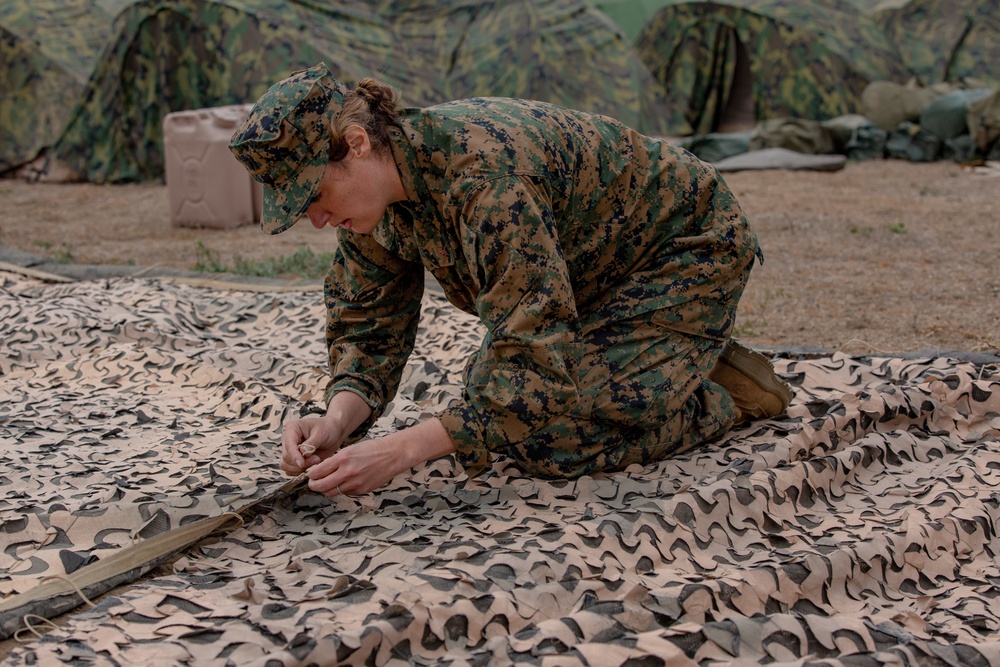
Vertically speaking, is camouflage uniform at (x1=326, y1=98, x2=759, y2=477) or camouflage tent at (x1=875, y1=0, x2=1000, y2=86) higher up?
camouflage tent at (x1=875, y1=0, x2=1000, y2=86)

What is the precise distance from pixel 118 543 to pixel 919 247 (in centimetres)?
456

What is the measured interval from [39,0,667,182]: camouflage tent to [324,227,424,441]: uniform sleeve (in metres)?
5.63

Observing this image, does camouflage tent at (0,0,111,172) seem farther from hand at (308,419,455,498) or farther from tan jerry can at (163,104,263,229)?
hand at (308,419,455,498)

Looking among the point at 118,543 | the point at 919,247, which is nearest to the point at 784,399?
the point at 118,543

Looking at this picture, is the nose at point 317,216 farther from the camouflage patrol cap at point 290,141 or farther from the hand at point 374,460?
the hand at point 374,460

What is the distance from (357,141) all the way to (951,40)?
9728 mm

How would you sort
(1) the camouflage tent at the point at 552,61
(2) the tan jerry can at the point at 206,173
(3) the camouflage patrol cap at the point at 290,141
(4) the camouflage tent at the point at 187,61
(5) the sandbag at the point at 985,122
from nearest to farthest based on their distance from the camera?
1. (3) the camouflage patrol cap at the point at 290,141
2. (2) the tan jerry can at the point at 206,173
3. (4) the camouflage tent at the point at 187,61
4. (5) the sandbag at the point at 985,122
5. (1) the camouflage tent at the point at 552,61

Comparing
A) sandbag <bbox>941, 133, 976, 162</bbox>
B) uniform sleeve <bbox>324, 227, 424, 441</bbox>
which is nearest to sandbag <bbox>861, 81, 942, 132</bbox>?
sandbag <bbox>941, 133, 976, 162</bbox>

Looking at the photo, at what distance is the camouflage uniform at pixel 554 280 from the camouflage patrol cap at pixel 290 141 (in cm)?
17

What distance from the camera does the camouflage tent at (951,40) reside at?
391 inches

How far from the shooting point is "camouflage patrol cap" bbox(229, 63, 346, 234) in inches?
75.4

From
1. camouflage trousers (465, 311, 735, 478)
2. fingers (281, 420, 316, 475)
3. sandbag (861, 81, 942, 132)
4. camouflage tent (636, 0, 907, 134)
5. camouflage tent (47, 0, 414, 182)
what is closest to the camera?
fingers (281, 420, 316, 475)

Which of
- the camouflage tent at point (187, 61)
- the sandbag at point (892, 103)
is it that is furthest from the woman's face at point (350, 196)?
the sandbag at point (892, 103)

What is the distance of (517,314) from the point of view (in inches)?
77.7
